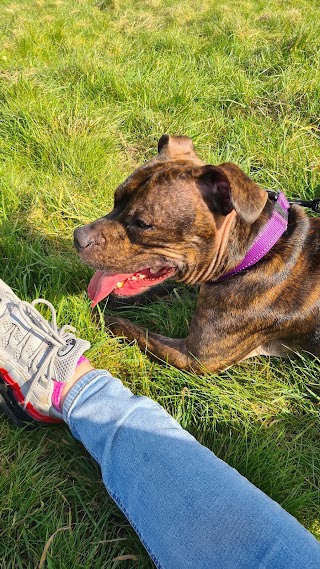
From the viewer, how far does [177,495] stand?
1958 mm

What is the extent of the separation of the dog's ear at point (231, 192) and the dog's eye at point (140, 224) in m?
0.34

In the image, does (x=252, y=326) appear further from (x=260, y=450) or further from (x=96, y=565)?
(x=96, y=565)

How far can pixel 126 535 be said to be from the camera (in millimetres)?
2377

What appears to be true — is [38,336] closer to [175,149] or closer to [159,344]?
[159,344]

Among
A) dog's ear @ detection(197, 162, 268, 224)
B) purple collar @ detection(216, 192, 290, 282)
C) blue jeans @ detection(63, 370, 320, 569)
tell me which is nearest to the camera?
blue jeans @ detection(63, 370, 320, 569)

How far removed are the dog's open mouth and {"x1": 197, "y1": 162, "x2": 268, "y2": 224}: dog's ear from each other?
0.52 metres

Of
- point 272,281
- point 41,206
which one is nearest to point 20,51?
point 41,206

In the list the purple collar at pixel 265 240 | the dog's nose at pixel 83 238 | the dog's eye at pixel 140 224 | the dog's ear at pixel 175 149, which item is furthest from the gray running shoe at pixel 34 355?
the dog's ear at pixel 175 149

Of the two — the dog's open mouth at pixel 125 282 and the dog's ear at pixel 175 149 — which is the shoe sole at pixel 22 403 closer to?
the dog's open mouth at pixel 125 282

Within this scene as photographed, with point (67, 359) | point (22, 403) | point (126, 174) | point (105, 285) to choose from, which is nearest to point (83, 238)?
point (105, 285)

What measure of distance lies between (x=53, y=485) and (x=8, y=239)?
170 centimetres

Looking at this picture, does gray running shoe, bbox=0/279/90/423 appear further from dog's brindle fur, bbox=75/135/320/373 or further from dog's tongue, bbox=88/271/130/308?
dog's brindle fur, bbox=75/135/320/373

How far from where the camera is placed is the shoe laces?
2664 mm

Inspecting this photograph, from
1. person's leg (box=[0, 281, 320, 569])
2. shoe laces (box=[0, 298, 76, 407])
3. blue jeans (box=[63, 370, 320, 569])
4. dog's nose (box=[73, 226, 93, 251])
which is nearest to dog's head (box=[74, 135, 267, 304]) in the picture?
dog's nose (box=[73, 226, 93, 251])
